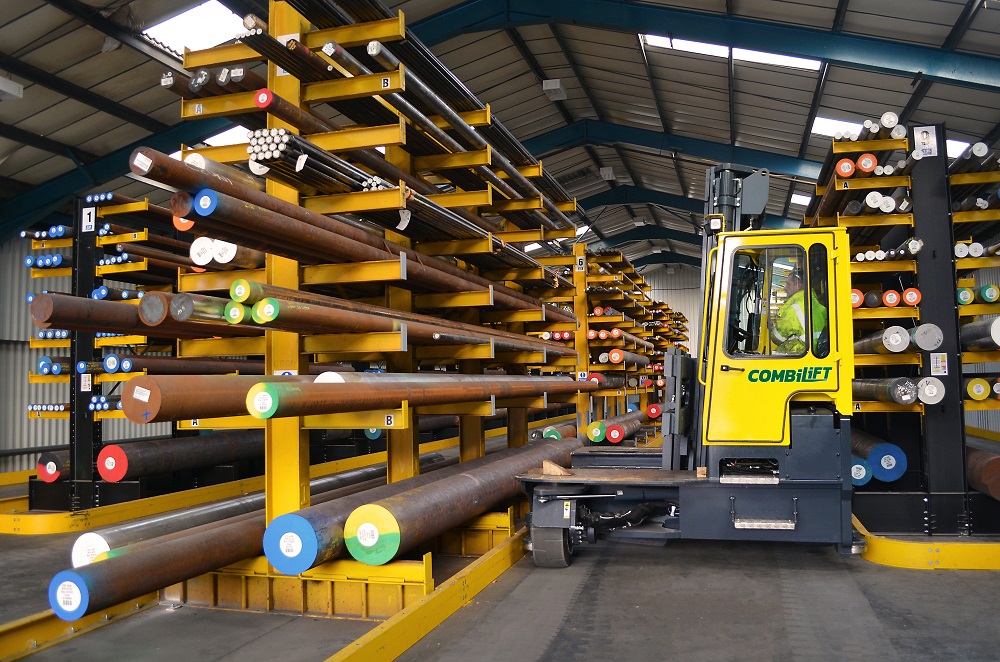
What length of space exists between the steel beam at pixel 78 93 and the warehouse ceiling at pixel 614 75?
0.07ft

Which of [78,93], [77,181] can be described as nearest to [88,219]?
[78,93]

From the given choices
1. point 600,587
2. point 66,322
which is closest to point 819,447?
point 600,587

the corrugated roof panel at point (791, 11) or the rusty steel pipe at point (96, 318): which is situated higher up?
the corrugated roof panel at point (791, 11)

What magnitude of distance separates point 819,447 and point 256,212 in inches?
182

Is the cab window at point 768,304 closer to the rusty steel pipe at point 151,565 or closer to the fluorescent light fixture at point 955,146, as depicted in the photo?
the rusty steel pipe at point 151,565

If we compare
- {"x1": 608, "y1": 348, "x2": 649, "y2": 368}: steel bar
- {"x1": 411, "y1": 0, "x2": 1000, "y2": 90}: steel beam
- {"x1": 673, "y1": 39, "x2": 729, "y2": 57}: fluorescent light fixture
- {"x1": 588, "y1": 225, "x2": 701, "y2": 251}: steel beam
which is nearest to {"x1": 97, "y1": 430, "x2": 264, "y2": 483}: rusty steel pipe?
{"x1": 608, "y1": 348, "x2": 649, "y2": 368}: steel bar

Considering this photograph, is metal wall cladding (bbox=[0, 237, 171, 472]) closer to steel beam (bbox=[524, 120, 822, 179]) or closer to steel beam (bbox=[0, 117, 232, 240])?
steel beam (bbox=[0, 117, 232, 240])

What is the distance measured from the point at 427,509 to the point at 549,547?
4.96 ft

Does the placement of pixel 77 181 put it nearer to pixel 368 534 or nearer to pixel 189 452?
pixel 189 452

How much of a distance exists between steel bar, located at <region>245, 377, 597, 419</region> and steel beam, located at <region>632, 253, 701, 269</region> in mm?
30433

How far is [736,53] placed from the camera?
39.4ft

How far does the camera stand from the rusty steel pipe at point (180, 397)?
11.7 feet

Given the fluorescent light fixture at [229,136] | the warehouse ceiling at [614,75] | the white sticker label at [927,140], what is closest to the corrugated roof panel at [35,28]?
the warehouse ceiling at [614,75]

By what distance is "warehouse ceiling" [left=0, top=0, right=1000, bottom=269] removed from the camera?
982cm
